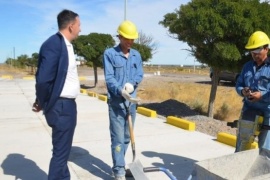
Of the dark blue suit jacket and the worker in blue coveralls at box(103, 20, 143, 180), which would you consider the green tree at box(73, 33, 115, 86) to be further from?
the dark blue suit jacket

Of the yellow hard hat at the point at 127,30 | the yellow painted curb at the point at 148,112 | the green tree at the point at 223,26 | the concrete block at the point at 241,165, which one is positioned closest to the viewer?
the concrete block at the point at 241,165

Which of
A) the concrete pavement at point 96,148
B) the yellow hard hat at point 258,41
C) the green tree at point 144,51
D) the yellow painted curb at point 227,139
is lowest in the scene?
the concrete pavement at point 96,148

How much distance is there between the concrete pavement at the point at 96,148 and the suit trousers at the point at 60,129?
3.17ft

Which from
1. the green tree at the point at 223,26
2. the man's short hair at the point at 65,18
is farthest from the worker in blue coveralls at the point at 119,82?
the green tree at the point at 223,26

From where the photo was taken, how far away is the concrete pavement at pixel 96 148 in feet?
14.6

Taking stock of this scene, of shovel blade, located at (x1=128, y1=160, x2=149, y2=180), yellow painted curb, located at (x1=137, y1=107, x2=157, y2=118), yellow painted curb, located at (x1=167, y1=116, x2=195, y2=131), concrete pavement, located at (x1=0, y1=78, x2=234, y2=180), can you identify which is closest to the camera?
shovel blade, located at (x1=128, y1=160, x2=149, y2=180)

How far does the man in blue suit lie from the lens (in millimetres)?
2994

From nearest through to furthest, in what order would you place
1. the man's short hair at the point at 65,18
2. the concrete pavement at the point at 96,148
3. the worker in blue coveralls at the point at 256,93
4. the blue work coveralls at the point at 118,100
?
1. the man's short hair at the point at 65,18
2. the worker in blue coveralls at the point at 256,93
3. the blue work coveralls at the point at 118,100
4. the concrete pavement at the point at 96,148

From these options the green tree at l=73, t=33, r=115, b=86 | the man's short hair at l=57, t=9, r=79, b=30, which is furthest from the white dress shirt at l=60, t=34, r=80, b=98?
the green tree at l=73, t=33, r=115, b=86

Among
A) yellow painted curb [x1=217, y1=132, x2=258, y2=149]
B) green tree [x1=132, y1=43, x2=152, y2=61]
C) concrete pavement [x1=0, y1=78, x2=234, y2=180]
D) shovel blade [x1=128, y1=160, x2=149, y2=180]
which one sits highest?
green tree [x1=132, y1=43, x2=152, y2=61]

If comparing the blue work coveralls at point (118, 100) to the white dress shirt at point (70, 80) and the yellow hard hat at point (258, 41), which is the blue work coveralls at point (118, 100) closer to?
the white dress shirt at point (70, 80)

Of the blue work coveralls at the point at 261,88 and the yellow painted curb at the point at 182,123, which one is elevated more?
the blue work coveralls at the point at 261,88

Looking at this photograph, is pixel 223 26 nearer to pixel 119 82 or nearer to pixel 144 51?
pixel 119 82

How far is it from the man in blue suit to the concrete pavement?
3.47 feet
